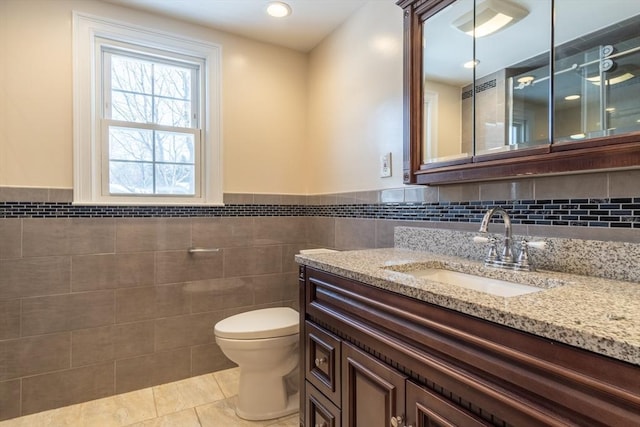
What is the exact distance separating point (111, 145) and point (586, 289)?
2323 mm

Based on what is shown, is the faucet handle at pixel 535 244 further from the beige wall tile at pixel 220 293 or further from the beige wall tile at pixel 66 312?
the beige wall tile at pixel 66 312

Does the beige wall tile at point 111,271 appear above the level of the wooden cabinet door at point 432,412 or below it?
above

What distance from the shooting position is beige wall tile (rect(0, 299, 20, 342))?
1.77 m

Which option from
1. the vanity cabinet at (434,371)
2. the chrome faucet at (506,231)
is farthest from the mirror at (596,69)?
the vanity cabinet at (434,371)

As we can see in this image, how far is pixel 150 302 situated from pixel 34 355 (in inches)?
23.3

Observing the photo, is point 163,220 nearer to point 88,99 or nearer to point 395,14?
point 88,99

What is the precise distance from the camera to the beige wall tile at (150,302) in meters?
2.03

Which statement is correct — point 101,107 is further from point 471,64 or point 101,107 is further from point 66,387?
point 471,64

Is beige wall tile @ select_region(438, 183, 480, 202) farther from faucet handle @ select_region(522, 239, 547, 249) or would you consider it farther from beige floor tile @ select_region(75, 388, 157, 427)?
beige floor tile @ select_region(75, 388, 157, 427)

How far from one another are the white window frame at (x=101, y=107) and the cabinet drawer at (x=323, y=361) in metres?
1.28

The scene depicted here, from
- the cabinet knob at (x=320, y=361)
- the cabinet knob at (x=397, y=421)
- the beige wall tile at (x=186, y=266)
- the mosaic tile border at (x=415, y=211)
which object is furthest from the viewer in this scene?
the beige wall tile at (x=186, y=266)

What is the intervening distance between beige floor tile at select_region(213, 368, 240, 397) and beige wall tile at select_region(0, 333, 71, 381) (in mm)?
845

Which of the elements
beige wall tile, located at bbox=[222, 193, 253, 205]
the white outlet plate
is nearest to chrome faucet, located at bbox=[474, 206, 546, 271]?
the white outlet plate

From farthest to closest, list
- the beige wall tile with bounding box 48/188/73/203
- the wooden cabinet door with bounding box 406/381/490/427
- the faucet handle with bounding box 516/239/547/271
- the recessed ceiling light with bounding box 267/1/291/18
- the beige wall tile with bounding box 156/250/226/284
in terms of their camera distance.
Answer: the beige wall tile with bounding box 156/250/226/284 → the recessed ceiling light with bounding box 267/1/291/18 → the beige wall tile with bounding box 48/188/73/203 → the faucet handle with bounding box 516/239/547/271 → the wooden cabinet door with bounding box 406/381/490/427
